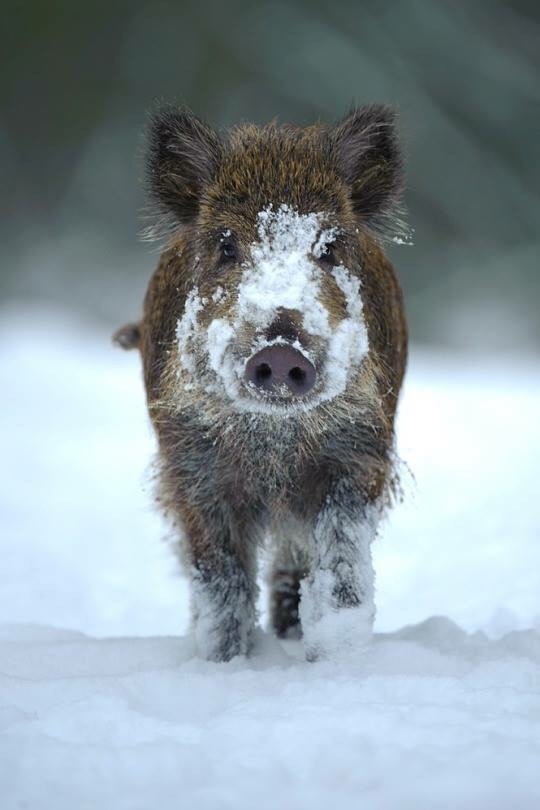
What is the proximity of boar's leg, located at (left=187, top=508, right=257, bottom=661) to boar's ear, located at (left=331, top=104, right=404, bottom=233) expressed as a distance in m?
1.30

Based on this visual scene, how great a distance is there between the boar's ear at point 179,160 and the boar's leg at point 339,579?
1.19 metres

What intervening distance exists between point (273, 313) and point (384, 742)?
4.24 feet

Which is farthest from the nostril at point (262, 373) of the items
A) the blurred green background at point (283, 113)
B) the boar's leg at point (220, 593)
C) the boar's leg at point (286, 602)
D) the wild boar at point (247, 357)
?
the blurred green background at point (283, 113)

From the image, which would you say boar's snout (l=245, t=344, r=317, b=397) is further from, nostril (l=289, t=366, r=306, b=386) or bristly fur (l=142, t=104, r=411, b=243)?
bristly fur (l=142, t=104, r=411, b=243)

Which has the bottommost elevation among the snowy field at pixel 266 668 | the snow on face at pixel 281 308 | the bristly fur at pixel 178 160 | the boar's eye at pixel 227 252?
the snowy field at pixel 266 668

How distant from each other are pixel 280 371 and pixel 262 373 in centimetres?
7

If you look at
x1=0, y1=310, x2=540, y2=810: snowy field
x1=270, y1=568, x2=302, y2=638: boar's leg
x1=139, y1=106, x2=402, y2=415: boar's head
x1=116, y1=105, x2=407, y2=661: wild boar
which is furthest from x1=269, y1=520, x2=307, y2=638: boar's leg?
x1=139, y1=106, x2=402, y2=415: boar's head

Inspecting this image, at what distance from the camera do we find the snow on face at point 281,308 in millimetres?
3082

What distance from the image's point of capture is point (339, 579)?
11.2 feet

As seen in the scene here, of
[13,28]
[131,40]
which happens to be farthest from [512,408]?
[13,28]

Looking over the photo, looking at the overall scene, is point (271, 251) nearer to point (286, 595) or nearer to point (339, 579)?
point (339, 579)

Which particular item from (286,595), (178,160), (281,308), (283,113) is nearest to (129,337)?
(178,160)

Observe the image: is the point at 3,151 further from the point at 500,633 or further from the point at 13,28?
the point at 500,633

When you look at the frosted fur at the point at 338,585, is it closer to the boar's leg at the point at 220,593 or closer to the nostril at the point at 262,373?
the boar's leg at the point at 220,593
